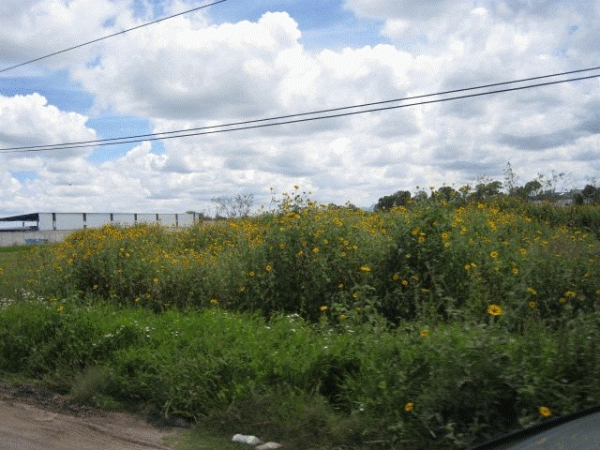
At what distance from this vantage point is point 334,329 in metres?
8.13

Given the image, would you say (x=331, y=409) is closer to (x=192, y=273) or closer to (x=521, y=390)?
(x=521, y=390)

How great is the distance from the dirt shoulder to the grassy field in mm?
280

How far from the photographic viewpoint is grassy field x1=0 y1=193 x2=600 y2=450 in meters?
5.34

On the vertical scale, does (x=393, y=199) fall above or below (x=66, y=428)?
above

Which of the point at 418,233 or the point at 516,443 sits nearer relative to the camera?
the point at 516,443

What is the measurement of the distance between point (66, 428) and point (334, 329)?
335 cm

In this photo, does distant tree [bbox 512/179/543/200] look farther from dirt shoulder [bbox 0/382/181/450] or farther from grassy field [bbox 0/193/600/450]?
dirt shoulder [bbox 0/382/181/450]

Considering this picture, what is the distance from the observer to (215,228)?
19.5 metres

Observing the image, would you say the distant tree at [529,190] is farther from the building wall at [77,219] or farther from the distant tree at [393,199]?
the building wall at [77,219]

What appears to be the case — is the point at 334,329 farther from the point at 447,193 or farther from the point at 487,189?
the point at 487,189

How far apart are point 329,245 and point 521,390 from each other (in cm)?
542

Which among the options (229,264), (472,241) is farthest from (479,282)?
(229,264)

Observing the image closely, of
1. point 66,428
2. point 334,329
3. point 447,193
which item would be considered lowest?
point 66,428

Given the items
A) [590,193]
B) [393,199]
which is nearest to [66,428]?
[393,199]
